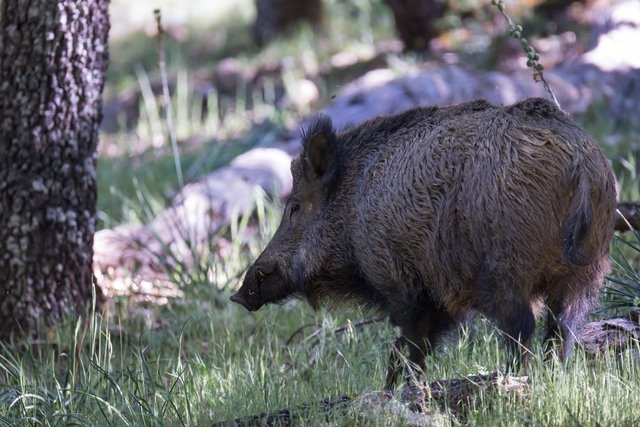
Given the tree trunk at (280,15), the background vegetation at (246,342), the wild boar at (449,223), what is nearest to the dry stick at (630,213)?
the background vegetation at (246,342)

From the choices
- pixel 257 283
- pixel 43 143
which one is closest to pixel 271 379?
pixel 257 283

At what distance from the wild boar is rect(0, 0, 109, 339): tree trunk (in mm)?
1500

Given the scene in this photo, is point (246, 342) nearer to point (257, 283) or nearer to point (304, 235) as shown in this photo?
point (257, 283)

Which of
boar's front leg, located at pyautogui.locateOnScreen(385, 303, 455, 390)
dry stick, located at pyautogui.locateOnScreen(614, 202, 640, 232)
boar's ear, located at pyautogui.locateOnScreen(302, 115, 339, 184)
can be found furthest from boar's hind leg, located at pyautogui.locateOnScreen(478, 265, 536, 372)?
dry stick, located at pyautogui.locateOnScreen(614, 202, 640, 232)

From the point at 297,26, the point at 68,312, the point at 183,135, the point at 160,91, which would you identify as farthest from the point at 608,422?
the point at 297,26

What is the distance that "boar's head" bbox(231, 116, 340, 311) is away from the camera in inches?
190

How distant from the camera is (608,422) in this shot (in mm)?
3398

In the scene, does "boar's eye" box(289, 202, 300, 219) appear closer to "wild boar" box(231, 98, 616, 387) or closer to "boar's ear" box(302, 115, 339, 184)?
"wild boar" box(231, 98, 616, 387)

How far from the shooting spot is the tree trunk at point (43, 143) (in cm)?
569

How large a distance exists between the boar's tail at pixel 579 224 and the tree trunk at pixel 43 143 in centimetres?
308

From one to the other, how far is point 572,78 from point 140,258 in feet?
15.3

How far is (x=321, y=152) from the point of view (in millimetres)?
4883

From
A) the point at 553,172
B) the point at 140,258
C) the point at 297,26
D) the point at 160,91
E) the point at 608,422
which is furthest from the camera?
the point at 297,26

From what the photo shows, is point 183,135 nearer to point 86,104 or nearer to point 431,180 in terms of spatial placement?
point 86,104
